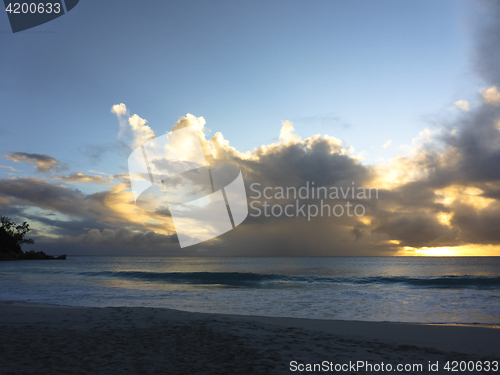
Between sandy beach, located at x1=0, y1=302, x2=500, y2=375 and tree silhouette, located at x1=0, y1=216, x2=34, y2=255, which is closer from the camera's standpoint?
sandy beach, located at x1=0, y1=302, x2=500, y2=375

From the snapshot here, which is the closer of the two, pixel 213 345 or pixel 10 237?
pixel 213 345

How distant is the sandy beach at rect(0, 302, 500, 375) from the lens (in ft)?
14.3

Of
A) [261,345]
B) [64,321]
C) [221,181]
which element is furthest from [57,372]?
[221,181]

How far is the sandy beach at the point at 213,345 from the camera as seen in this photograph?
4371 millimetres

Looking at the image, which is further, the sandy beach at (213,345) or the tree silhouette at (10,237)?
the tree silhouette at (10,237)

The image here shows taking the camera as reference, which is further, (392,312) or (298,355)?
(392,312)

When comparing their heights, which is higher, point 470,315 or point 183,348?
point 183,348

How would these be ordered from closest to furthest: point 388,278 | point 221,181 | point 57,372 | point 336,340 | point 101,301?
point 57,372 < point 336,340 < point 221,181 < point 101,301 < point 388,278

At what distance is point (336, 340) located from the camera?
625 centimetres

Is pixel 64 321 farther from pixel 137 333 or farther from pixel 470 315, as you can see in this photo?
pixel 470 315

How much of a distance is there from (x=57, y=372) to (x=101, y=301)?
10.2 metres

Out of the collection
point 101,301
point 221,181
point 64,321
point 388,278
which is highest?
point 221,181

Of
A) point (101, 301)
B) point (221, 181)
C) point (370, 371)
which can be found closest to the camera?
point (370, 371)

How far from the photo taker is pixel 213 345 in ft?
17.9
